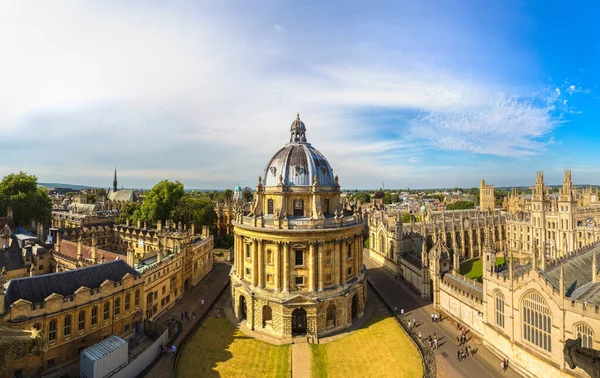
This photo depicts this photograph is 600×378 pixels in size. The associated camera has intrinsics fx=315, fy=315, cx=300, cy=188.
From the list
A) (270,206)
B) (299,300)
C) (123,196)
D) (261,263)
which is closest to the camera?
(299,300)

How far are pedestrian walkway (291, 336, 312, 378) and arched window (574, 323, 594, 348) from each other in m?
20.0

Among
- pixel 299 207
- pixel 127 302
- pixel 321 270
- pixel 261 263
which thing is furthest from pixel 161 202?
pixel 321 270

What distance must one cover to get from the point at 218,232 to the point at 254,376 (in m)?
60.1

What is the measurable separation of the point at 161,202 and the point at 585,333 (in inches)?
2652

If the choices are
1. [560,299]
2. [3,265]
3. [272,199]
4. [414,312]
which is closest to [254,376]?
[272,199]

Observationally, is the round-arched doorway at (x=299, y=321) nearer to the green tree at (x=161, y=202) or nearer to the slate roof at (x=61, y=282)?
the slate roof at (x=61, y=282)

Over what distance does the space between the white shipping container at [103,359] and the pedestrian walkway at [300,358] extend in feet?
46.0

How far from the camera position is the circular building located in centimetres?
3234

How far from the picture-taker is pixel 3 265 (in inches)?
1410

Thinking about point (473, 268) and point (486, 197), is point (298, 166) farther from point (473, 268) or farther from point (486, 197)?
point (486, 197)

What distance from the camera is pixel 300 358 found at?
2845cm

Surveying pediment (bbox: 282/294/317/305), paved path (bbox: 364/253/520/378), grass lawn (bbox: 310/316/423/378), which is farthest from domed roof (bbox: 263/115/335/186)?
paved path (bbox: 364/253/520/378)

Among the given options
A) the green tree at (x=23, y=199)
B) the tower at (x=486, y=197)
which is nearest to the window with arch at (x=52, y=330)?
the green tree at (x=23, y=199)

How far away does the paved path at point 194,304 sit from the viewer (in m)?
27.1
